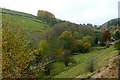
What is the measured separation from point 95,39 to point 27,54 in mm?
91498

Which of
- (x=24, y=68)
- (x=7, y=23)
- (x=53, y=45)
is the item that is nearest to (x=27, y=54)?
(x=24, y=68)

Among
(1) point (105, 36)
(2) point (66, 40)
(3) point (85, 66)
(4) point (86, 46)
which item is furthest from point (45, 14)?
(3) point (85, 66)

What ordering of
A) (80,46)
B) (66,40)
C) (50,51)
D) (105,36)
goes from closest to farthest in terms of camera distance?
1. (50,51)
2. (80,46)
3. (66,40)
4. (105,36)

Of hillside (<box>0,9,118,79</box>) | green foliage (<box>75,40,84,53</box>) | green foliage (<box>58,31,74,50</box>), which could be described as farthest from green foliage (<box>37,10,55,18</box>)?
green foliage (<box>75,40,84,53</box>)

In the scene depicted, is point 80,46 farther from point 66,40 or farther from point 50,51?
point 50,51

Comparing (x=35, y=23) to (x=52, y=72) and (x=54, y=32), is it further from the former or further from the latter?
(x=52, y=72)

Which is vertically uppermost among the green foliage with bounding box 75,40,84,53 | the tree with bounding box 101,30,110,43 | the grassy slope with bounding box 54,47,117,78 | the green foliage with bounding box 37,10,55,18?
the green foliage with bounding box 37,10,55,18

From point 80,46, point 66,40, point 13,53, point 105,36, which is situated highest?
point 105,36

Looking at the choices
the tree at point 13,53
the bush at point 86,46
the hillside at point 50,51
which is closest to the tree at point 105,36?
the hillside at point 50,51

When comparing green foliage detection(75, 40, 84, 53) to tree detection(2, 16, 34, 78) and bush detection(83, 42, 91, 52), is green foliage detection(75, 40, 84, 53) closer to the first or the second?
bush detection(83, 42, 91, 52)

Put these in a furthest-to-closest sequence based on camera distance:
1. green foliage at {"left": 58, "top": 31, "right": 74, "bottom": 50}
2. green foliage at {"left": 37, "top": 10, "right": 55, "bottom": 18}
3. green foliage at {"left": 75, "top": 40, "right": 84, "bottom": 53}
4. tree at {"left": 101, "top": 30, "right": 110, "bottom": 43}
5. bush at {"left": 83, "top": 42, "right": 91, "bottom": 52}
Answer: green foliage at {"left": 37, "top": 10, "right": 55, "bottom": 18}
tree at {"left": 101, "top": 30, "right": 110, "bottom": 43}
green foliage at {"left": 58, "top": 31, "right": 74, "bottom": 50}
green foliage at {"left": 75, "top": 40, "right": 84, "bottom": 53}
bush at {"left": 83, "top": 42, "right": 91, "bottom": 52}

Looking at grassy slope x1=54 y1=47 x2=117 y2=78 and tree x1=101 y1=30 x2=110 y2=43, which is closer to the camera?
grassy slope x1=54 y1=47 x2=117 y2=78

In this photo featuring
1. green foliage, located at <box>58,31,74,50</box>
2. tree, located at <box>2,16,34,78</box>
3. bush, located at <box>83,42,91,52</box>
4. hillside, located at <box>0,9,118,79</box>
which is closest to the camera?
tree, located at <box>2,16,34,78</box>

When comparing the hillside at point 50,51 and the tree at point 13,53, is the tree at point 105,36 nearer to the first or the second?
the hillside at point 50,51
